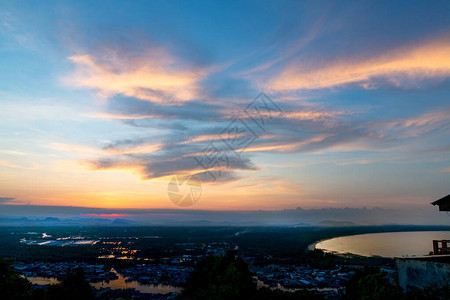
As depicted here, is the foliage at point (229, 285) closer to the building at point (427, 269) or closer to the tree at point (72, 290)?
the building at point (427, 269)

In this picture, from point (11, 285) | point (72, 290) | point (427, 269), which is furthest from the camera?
point (72, 290)

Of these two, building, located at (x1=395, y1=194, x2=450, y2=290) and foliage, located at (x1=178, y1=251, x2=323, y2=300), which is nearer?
building, located at (x1=395, y1=194, x2=450, y2=290)

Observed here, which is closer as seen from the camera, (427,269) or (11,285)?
(427,269)

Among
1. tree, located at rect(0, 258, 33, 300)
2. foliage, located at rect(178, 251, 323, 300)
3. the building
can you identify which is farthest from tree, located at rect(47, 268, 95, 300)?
the building

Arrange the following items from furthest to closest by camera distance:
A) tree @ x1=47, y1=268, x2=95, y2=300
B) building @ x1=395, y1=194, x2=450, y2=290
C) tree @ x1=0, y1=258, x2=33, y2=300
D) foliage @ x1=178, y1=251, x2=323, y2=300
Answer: tree @ x1=47, y1=268, x2=95, y2=300 → foliage @ x1=178, y1=251, x2=323, y2=300 → tree @ x1=0, y1=258, x2=33, y2=300 → building @ x1=395, y1=194, x2=450, y2=290

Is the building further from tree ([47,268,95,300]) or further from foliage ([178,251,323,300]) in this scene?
tree ([47,268,95,300])

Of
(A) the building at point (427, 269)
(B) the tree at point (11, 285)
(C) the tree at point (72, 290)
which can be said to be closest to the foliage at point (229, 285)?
(A) the building at point (427, 269)

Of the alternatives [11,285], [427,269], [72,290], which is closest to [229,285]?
[427,269]

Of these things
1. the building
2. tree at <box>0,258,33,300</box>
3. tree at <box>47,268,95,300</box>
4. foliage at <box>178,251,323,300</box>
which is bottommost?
tree at <box>47,268,95,300</box>

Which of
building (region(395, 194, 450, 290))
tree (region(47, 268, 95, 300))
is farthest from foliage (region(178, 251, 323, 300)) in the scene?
tree (region(47, 268, 95, 300))

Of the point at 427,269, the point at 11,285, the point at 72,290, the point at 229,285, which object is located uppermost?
the point at 427,269

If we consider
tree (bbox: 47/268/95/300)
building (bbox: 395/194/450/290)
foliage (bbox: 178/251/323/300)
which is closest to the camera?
building (bbox: 395/194/450/290)

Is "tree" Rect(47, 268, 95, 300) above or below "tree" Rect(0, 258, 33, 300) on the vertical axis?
below

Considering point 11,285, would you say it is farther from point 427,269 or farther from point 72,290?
point 427,269
